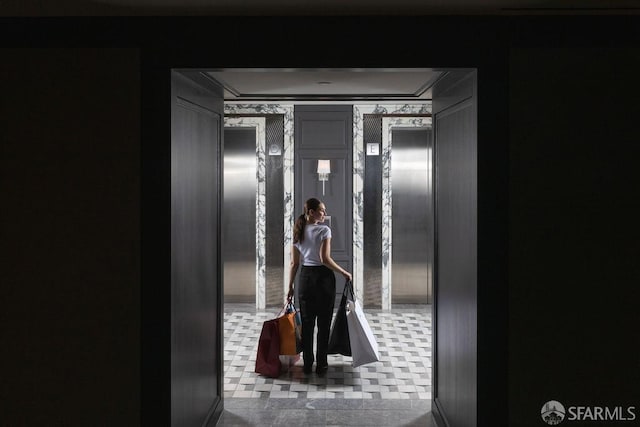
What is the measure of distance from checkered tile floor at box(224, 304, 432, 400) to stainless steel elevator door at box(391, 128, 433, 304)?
1032 mm

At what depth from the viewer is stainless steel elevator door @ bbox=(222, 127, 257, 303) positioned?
27.5ft

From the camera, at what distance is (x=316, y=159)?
8.24 m

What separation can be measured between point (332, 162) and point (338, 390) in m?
3.78

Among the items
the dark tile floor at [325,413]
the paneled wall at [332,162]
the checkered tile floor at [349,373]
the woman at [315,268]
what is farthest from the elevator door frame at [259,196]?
the dark tile floor at [325,413]

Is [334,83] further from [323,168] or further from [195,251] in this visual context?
[323,168]

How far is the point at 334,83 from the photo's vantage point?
5.18 metres
